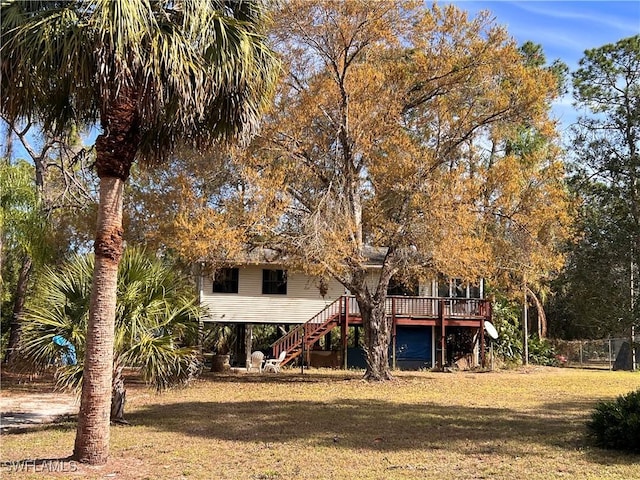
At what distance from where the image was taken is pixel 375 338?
21.1 metres

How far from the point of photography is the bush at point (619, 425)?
29.7ft

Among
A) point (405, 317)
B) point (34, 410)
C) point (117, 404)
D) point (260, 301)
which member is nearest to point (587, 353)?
point (405, 317)

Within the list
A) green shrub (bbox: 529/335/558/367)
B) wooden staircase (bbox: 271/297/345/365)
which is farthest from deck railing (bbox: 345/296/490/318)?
green shrub (bbox: 529/335/558/367)

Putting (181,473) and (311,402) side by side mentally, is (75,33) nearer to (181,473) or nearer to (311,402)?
(181,473)

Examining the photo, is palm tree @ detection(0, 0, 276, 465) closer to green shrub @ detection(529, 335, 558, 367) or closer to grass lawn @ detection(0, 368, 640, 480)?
grass lawn @ detection(0, 368, 640, 480)

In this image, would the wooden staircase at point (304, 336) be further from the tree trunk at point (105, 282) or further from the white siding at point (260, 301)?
the tree trunk at point (105, 282)

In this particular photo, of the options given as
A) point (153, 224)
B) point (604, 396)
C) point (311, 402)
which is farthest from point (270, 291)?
point (604, 396)

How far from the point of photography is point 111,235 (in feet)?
27.5

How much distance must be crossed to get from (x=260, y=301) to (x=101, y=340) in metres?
19.7

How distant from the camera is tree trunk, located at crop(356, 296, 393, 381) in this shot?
21.0 m

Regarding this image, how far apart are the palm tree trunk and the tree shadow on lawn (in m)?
2.91

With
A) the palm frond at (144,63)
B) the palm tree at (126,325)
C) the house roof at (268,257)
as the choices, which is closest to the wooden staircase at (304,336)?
the house roof at (268,257)

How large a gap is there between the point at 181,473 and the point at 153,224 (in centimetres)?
1325

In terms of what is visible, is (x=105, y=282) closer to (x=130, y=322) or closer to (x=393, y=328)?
(x=130, y=322)
